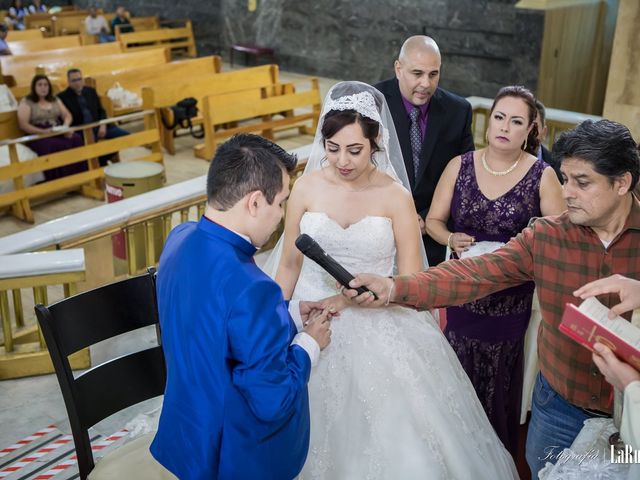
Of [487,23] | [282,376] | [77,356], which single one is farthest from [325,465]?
[487,23]

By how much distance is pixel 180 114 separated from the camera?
32.1 ft

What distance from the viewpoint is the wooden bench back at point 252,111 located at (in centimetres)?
944

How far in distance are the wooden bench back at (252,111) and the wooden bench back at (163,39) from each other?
527cm

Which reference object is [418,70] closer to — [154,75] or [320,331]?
[320,331]

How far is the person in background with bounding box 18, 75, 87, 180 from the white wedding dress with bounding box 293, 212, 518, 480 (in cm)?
595

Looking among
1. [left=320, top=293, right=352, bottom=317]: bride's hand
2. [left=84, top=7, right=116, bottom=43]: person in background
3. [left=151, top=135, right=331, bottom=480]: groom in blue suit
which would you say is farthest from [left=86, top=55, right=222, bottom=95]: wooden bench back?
[left=151, top=135, right=331, bottom=480]: groom in blue suit

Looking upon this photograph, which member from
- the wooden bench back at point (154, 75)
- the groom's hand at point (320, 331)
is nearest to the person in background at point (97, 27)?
the wooden bench back at point (154, 75)

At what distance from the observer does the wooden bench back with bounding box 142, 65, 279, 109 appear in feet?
32.5

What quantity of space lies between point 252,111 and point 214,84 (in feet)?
3.08

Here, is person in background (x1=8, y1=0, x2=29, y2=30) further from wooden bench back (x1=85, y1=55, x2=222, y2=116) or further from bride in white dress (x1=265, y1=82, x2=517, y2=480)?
bride in white dress (x1=265, y1=82, x2=517, y2=480)

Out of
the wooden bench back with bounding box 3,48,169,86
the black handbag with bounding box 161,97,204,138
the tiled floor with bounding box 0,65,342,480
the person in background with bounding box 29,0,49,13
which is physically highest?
the person in background with bounding box 29,0,49,13

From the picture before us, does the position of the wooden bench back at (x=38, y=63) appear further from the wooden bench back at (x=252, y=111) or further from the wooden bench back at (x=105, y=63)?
the wooden bench back at (x=252, y=111)

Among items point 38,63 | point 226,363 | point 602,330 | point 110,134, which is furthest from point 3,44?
point 602,330

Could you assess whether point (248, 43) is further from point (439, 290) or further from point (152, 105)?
point (439, 290)
